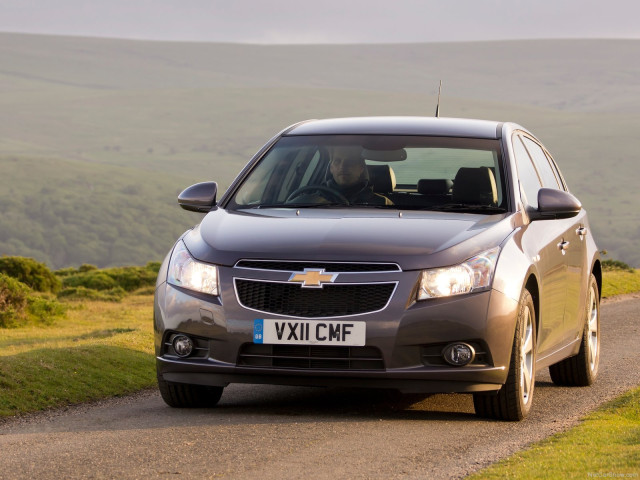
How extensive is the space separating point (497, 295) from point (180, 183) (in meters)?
148

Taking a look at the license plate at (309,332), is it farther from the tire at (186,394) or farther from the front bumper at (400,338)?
the tire at (186,394)

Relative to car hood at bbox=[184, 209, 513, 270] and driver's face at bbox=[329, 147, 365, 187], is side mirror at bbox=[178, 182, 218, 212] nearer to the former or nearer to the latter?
car hood at bbox=[184, 209, 513, 270]

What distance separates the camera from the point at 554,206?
8.20 meters

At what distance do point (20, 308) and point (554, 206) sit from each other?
12.6 m

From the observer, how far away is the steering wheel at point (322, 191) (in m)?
8.33

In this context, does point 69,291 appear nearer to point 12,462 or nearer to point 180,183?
point 12,462

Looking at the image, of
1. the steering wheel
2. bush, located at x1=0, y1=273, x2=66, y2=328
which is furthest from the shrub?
the steering wheel

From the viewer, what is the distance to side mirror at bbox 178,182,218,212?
8.51 metres

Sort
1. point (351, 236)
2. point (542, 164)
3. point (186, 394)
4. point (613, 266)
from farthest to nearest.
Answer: point (613, 266)
point (542, 164)
point (186, 394)
point (351, 236)

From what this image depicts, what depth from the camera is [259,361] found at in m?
7.23

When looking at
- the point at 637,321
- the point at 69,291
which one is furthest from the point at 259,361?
the point at 69,291

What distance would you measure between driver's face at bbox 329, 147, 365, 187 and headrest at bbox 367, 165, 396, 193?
3.0 inches

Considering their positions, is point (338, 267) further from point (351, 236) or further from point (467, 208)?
point (467, 208)

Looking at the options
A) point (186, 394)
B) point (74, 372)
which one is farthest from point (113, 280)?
point (186, 394)
